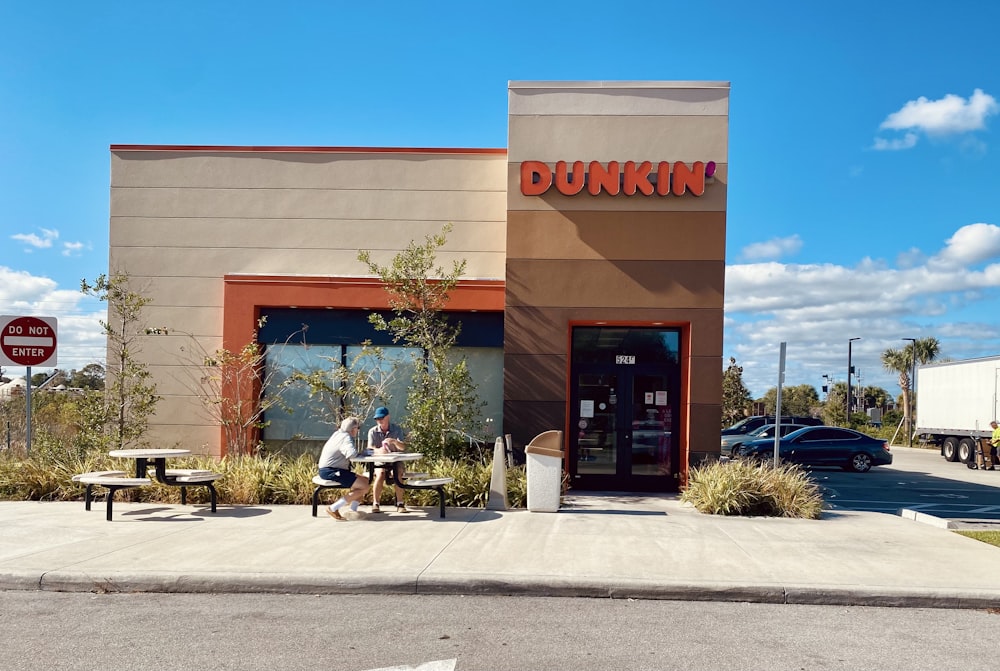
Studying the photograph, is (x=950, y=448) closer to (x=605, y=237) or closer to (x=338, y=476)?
(x=605, y=237)

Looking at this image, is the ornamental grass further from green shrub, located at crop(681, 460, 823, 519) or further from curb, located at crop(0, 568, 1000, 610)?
curb, located at crop(0, 568, 1000, 610)

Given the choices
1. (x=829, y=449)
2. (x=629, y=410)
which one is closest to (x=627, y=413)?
(x=629, y=410)

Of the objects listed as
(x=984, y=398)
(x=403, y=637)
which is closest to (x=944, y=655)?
(x=403, y=637)

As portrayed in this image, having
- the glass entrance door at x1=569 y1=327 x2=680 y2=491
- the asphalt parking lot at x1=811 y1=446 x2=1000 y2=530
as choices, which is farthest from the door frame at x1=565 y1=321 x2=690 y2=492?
the asphalt parking lot at x1=811 y1=446 x2=1000 y2=530

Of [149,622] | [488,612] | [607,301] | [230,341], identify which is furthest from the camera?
[230,341]

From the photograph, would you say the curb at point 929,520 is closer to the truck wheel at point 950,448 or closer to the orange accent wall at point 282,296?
the orange accent wall at point 282,296

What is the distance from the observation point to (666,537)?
980 centimetres

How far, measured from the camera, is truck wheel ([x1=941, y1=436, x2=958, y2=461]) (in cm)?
2917

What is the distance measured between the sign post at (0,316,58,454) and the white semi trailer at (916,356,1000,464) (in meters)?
26.7

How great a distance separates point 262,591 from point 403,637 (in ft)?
6.48

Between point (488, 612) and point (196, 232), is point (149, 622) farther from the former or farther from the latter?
point (196, 232)

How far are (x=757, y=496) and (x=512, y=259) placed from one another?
18.3 ft

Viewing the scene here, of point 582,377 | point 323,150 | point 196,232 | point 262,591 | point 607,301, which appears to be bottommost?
point 262,591

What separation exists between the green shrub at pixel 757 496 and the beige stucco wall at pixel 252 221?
600 centimetres
